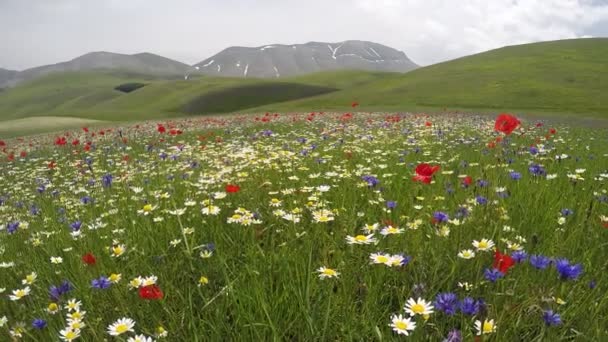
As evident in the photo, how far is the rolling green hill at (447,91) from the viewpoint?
44531mm

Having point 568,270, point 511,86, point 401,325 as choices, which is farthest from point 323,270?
point 511,86

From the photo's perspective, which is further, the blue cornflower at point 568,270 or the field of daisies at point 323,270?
the field of daisies at point 323,270

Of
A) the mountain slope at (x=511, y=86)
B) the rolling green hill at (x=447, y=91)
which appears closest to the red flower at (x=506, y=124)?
the rolling green hill at (x=447, y=91)

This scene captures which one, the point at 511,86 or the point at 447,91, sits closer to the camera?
the point at 511,86

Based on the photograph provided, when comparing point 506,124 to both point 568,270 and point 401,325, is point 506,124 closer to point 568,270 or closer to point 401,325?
point 568,270

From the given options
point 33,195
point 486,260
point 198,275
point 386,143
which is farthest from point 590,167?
point 33,195

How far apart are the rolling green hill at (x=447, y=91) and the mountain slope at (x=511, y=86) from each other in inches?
3.2

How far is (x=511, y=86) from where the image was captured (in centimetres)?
5131

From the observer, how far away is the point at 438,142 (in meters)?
9.85

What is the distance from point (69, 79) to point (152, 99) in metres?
121

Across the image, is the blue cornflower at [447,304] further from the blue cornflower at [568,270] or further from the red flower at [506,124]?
the red flower at [506,124]

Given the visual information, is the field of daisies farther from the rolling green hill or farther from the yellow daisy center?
the rolling green hill

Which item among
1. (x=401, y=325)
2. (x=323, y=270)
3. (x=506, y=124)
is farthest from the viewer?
(x=506, y=124)

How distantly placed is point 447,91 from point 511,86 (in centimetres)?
780
